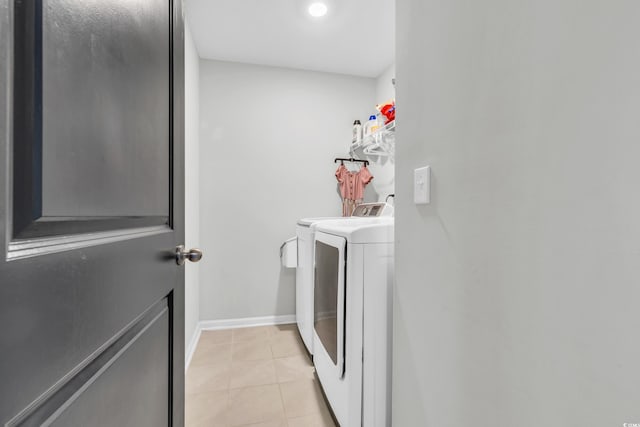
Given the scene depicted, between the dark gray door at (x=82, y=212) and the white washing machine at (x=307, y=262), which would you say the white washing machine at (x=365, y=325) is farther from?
the dark gray door at (x=82, y=212)

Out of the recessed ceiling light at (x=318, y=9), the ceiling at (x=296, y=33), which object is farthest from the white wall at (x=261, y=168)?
the recessed ceiling light at (x=318, y=9)

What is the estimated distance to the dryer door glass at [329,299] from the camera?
135 centimetres

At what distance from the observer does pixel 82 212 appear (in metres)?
0.43

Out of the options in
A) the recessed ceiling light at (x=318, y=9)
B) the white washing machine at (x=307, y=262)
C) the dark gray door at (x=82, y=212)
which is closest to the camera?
the dark gray door at (x=82, y=212)

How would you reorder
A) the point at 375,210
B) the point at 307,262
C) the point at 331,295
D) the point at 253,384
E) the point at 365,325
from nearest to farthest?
the point at 365,325 < the point at 331,295 < the point at 253,384 < the point at 307,262 < the point at 375,210

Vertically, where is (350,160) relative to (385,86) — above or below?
below

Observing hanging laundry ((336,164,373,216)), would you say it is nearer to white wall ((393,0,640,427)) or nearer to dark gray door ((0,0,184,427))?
white wall ((393,0,640,427))

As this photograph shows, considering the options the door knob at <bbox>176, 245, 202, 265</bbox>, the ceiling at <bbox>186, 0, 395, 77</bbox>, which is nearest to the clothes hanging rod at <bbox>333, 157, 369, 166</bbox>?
the ceiling at <bbox>186, 0, 395, 77</bbox>

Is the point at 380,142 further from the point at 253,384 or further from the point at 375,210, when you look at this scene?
the point at 253,384

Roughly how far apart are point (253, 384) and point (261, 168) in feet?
5.97

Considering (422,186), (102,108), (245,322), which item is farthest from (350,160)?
(102,108)

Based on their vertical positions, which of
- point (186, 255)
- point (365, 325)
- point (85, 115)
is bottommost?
point (365, 325)

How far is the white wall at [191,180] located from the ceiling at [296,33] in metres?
0.21

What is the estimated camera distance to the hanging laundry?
9.50 ft
